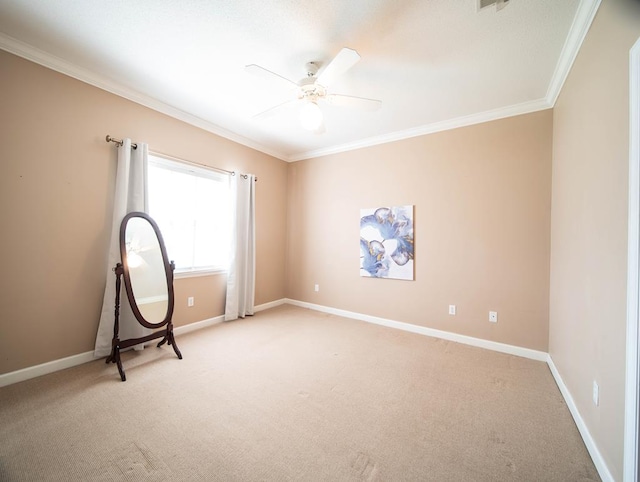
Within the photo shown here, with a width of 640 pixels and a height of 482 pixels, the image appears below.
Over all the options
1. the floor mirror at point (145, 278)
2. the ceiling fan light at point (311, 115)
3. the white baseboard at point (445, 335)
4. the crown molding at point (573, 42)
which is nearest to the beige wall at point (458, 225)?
the white baseboard at point (445, 335)

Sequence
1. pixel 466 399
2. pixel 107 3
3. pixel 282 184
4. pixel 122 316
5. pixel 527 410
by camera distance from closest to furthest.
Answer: pixel 107 3 < pixel 527 410 < pixel 466 399 < pixel 122 316 < pixel 282 184

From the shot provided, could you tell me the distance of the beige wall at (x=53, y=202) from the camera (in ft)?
6.66

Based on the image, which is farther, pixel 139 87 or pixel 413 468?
pixel 139 87

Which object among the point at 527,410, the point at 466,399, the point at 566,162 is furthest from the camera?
the point at 566,162

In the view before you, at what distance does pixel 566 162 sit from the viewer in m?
2.12

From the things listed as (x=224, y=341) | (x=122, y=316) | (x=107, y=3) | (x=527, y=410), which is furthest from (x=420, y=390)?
(x=107, y=3)

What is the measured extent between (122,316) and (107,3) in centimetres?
258

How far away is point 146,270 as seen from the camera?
8.73ft

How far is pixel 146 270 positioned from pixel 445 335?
3.55m

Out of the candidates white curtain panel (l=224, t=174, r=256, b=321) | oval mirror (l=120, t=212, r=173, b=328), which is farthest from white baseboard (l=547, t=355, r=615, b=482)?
white curtain panel (l=224, t=174, r=256, b=321)

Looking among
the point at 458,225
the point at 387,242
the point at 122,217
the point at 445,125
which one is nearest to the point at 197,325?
the point at 122,217

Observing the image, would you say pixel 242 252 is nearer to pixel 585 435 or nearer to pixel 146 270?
pixel 146 270

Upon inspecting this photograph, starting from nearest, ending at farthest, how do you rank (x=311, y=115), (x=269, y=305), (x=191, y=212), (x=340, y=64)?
(x=340, y=64) → (x=311, y=115) → (x=191, y=212) → (x=269, y=305)

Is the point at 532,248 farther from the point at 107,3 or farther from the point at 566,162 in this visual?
the point at 107,3
